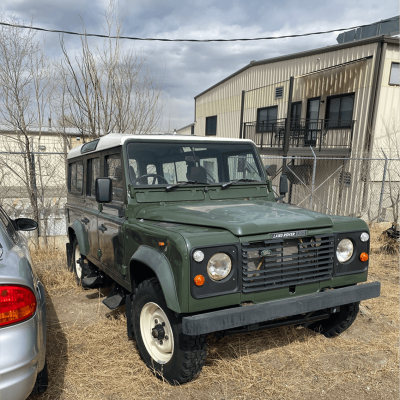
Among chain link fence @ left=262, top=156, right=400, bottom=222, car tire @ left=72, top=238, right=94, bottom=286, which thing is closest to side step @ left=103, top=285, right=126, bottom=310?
car tire @ left=72, top=238, right=94, bottom=286

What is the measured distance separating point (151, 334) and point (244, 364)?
923mm

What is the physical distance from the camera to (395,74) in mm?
11922

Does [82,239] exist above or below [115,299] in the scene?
above

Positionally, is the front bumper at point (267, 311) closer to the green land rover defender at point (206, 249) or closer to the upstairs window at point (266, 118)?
the green land rover defender at point (206, 249)

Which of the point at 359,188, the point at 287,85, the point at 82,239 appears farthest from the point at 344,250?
the point at 287,85

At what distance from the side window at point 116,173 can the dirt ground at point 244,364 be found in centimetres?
158

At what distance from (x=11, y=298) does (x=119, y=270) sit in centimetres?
161

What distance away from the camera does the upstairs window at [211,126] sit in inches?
872

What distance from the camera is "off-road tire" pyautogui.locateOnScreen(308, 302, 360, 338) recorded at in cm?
346

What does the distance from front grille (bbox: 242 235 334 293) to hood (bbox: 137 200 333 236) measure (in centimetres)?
12

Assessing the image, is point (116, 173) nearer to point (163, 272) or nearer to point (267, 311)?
point (163, 272)

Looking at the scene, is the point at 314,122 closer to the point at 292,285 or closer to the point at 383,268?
the point at 383,268

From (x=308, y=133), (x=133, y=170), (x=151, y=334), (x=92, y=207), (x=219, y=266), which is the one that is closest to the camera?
(x=219, y=266)

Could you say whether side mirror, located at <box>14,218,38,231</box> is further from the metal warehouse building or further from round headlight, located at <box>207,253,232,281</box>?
the metal warehouse building
